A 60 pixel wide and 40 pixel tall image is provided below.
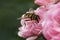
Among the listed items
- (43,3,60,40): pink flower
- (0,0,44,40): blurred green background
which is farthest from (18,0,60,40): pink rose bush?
(0,0,44,40): blurred green background

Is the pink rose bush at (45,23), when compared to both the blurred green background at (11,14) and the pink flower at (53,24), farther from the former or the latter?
the blurred green background at (11,14)

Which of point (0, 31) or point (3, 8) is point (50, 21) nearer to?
point (0, 31)

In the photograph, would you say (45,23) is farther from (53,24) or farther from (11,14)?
(11,14)

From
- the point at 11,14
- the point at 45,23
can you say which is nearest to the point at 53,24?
the point at 45,23

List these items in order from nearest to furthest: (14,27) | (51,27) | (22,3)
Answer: (51,27), (14,27), (22,3)

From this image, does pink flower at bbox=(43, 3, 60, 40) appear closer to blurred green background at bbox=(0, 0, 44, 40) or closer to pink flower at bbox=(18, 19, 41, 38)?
pink flower at bbox=(18, 19, 41, 38)

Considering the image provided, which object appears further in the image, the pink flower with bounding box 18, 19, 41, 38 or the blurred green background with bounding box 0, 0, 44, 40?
the blurred green background with bounding box 0, 0, 44, 40


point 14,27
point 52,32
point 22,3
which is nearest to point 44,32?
point 52,32
